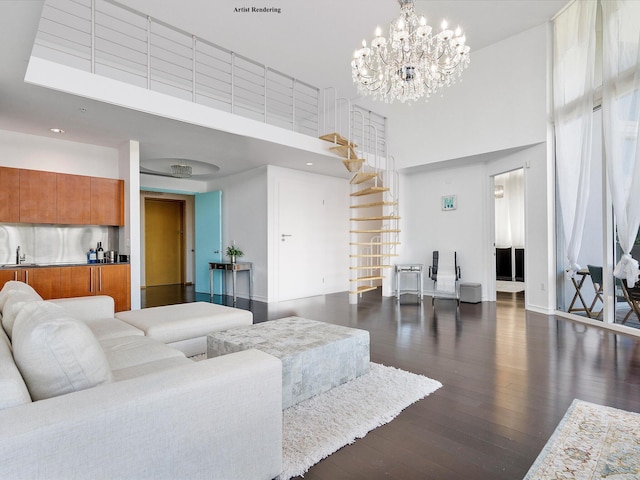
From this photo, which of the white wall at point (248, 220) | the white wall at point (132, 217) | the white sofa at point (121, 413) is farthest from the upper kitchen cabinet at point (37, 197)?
the white sofa at point (121, 413)

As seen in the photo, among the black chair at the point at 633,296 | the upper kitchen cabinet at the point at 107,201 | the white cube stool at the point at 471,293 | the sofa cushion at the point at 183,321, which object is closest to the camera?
the sofa cushion at the point at 183,321

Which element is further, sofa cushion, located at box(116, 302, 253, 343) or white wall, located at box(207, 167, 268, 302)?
white wall, located at box(207, 167, 268, 302)

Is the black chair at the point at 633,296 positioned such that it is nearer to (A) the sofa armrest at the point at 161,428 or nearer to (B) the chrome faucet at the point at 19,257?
(A) the sofa armrest at the point at 161,428

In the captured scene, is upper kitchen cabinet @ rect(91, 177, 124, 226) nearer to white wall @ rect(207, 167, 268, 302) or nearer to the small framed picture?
white wall @ rect(207, 167, 268, 302)

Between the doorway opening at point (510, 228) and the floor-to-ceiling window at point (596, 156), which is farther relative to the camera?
the doorway opening at point (510, 228)

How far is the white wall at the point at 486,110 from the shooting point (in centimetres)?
552

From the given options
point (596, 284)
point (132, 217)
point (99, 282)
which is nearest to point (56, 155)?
point (132, 217)

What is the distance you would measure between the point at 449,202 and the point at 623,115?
336cm

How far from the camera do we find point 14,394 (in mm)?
1121

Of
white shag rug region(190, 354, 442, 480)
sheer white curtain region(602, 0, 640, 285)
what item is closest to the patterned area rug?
white shag rug region(190, 354, 442, 480)

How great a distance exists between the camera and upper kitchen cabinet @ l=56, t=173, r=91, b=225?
4770 millimetres

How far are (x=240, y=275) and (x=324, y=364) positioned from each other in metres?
5.20

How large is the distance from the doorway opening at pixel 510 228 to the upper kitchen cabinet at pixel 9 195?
9.49 meters

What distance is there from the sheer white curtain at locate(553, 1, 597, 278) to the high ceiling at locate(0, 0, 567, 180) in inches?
19.6
